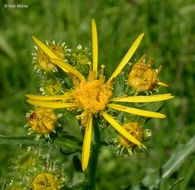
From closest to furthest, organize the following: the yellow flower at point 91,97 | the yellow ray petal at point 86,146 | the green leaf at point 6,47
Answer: the yellow ray petal at point 86,146 < the yellow flower at point 91,97 < the green leaf at point 6,47

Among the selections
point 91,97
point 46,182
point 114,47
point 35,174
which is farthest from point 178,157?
point 114,47

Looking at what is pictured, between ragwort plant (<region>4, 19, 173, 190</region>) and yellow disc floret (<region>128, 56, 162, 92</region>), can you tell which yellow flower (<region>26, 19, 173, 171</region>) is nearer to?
ragwort plant (<region>4, 19, 173, 190</region>)

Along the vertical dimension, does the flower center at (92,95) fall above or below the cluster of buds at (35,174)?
above

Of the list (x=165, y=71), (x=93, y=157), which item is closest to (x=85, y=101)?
(x=93, y=157)

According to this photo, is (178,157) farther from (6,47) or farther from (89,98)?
(6,47)

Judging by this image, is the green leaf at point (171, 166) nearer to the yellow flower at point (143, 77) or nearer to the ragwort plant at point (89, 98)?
the ragwort plant at point (89, 98)

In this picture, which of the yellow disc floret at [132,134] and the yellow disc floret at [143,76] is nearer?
the yellow disc floret at [132,134]

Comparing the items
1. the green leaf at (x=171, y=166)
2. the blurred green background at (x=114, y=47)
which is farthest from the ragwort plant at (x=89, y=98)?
the blurred green background at (x=114, y=47)

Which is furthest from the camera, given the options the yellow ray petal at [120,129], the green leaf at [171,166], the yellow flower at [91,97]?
the green leaf at [171,166]
